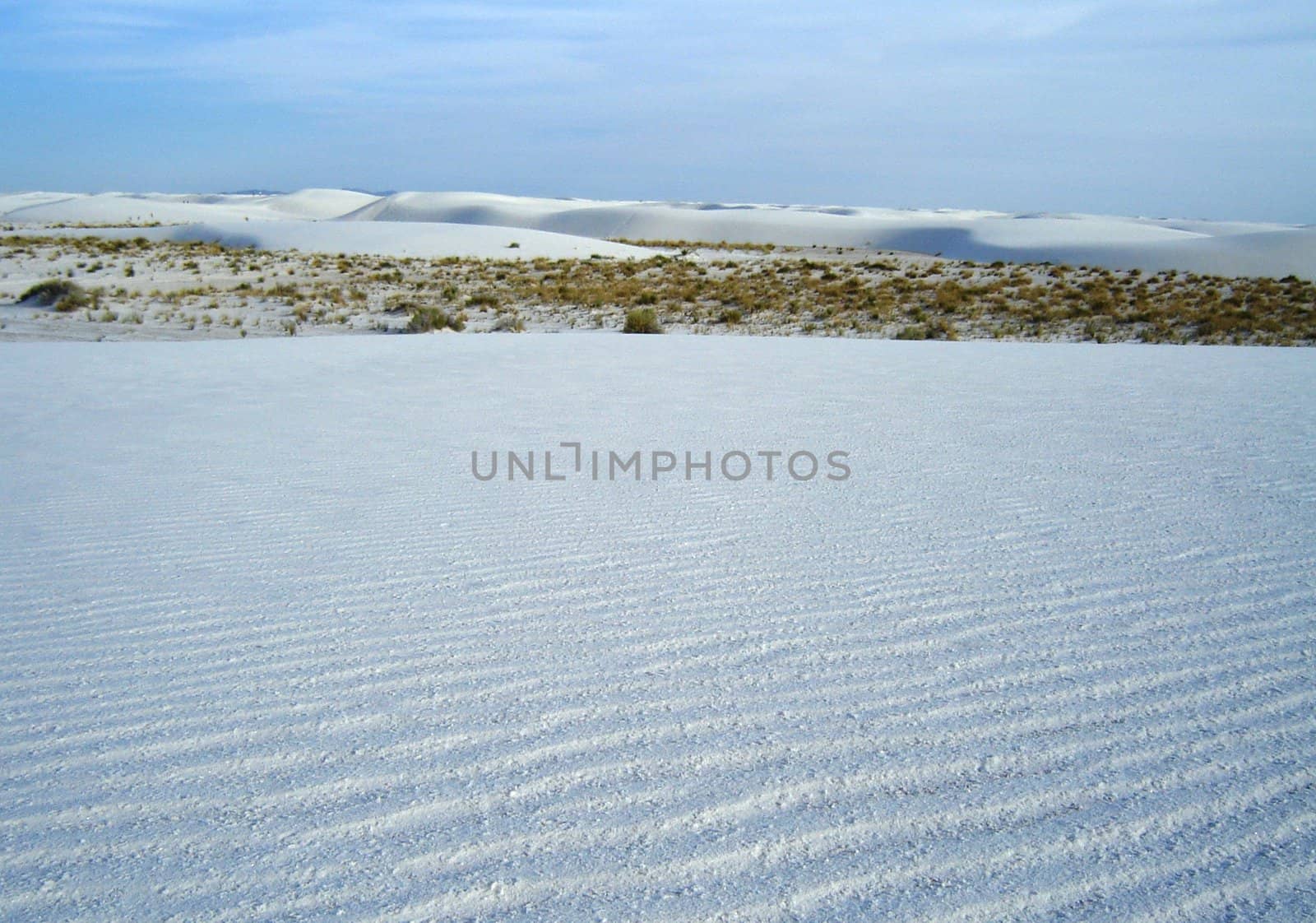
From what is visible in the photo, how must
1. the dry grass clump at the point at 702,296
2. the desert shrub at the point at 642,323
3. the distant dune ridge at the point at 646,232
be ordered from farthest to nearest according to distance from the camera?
the distant dune ridge at the point at 646,232, the dry grass clump at the point at 702,296, the desert shrub at the point at 642,323

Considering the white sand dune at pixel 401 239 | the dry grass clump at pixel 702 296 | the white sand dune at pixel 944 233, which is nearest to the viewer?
the dry grass clump at pixel 702 296

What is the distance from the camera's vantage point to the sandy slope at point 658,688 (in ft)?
8.14

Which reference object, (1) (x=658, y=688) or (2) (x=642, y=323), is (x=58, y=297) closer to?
(2) (x=642, y=323)

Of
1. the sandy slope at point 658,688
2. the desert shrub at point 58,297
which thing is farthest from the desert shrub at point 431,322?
the sandy slope at point 658,688

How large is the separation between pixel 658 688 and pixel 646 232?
7600cm

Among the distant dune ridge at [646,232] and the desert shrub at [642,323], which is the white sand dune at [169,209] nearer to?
the distant dune ridge at [646,232]

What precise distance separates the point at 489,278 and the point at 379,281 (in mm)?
3192

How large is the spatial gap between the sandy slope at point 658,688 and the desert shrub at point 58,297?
15.8m

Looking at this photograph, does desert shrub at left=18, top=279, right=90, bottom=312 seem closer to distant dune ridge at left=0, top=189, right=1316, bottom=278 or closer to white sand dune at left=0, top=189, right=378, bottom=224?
distant dune ridge at left=0, top=189, right=1316, bottom=278

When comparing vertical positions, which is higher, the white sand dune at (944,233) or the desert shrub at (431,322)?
the white sand dune at (944,233)

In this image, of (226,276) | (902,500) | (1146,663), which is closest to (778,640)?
(1146,663)

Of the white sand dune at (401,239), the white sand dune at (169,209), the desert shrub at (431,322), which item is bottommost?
the desert shrub at (431,322)

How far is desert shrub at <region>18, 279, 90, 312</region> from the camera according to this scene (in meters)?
21.2

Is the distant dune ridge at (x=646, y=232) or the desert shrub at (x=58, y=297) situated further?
the distant dune ridge at (x=646, y=232)
